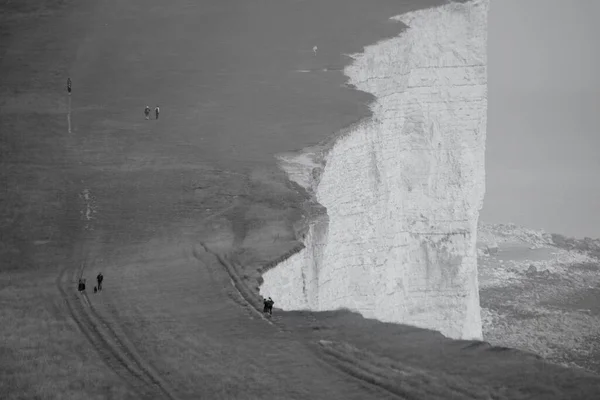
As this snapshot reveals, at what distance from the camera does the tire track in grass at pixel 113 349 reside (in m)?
16.4

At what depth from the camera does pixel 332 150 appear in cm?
3416

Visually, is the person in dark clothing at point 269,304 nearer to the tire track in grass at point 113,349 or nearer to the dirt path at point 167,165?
the dirt path at point 167,165

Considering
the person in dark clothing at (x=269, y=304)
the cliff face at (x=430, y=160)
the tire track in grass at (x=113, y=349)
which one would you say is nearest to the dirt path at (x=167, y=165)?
the tire track in grass at (x=113, y=349)

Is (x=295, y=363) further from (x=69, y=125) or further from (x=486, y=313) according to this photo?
(x=486, y=313)

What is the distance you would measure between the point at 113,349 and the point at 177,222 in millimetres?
9479

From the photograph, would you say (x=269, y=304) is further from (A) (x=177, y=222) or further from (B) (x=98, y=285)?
(A) (x=177, y=222)

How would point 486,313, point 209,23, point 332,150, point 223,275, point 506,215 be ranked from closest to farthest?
1. point 223,275
2. point 332,150
3. point 486,313
4. point 209,23
5. point 506,215

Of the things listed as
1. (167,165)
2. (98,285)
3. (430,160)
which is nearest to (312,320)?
(98,285)

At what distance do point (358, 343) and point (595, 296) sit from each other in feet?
122

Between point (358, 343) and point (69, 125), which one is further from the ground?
point (69, 125)

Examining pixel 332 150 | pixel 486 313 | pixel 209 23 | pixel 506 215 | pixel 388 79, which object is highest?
pixel 209 23

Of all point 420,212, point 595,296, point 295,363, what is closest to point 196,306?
point 295,363

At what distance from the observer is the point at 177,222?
27281 mm

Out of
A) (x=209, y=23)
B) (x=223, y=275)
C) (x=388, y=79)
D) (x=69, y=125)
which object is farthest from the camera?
(x=209, y=23)
